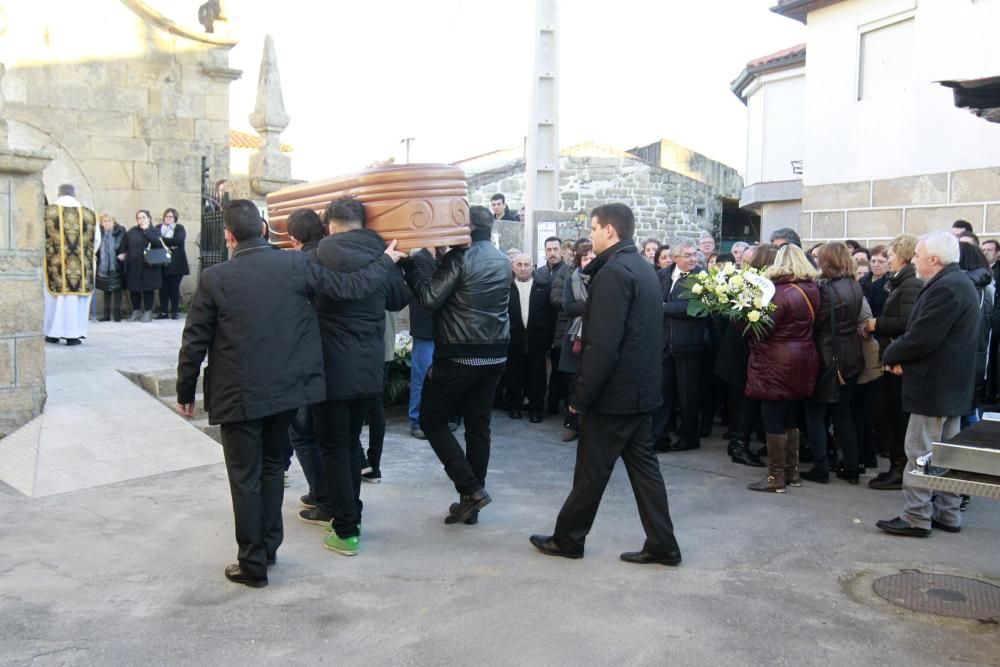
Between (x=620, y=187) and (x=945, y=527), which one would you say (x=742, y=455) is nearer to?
(x=945, y=527)

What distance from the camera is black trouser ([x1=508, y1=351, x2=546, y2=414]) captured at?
30.9ft

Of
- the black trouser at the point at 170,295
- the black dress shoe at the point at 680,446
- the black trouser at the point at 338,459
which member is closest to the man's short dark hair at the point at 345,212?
the black trouser at the point at 338,459

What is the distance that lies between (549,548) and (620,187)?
19.4m

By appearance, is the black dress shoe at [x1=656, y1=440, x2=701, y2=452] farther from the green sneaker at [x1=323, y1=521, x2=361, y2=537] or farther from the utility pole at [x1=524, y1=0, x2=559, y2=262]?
the utility pole at [x1=524, y1=0, x2=559, y2=262]

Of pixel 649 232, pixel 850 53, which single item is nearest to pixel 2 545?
pixel 850 53

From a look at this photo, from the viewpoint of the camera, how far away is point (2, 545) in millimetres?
5230

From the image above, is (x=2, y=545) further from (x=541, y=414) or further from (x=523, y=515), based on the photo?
(x=541, y=414)

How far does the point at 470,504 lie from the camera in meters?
5.82

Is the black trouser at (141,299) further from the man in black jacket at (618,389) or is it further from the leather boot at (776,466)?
the man in black jacket at (618,389)

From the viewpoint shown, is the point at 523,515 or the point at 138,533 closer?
the point at 138,533

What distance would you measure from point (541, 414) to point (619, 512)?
11.0ft

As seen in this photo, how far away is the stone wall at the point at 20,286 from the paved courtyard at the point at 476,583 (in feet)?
3.86

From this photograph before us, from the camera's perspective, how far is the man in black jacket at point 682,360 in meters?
8.11

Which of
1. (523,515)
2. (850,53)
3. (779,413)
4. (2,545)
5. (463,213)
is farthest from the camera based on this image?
(850,53)
